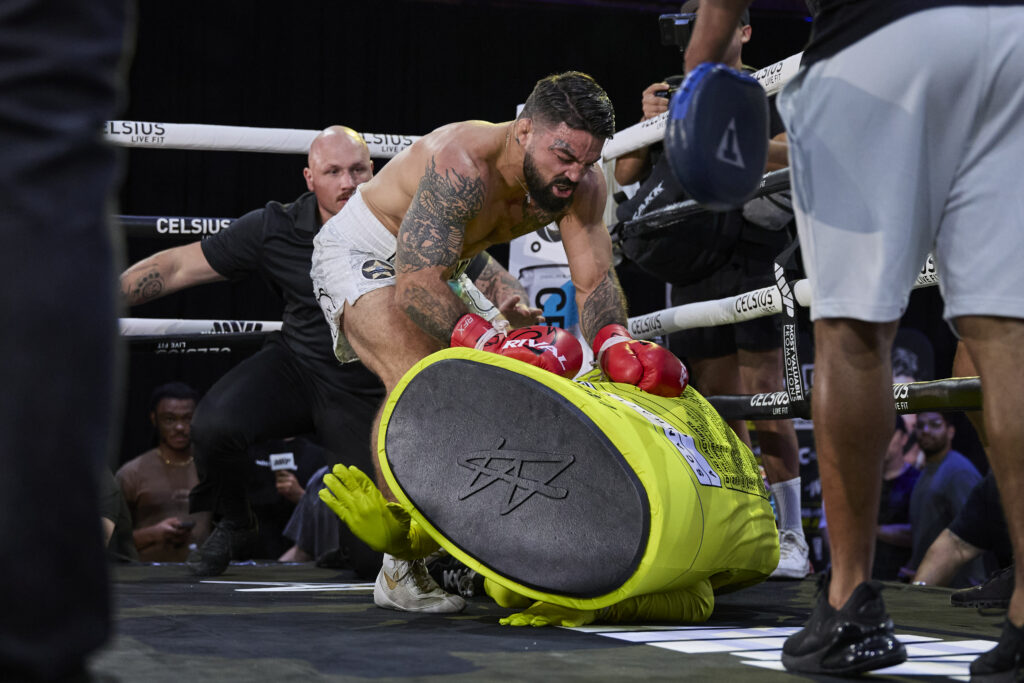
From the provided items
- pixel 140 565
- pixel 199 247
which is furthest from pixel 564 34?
pixel 140 565

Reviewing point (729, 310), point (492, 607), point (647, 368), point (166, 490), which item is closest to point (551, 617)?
Answer: point (492, 607)

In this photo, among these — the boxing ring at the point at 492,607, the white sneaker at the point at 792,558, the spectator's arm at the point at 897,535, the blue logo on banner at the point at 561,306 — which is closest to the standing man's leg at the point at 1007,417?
the boxing ring at the point at 492,607

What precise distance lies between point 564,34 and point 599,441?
16.7ft

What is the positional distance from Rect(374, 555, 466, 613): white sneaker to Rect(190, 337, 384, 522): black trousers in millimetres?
900

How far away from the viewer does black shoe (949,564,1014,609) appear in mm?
1670

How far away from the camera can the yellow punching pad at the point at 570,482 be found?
1.41 metres

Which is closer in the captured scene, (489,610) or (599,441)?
(599,441)

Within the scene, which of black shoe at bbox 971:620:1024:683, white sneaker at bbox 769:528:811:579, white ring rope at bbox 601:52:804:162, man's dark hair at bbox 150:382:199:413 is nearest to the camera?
black shoe at bbox 971:620:1024:683

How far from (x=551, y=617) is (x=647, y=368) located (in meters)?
0.42

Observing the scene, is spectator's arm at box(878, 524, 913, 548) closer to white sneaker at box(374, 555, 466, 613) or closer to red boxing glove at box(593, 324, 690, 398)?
red boxing glove at box(593, 324, 690, 398)

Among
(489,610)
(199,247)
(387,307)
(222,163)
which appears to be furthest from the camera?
(222,163)

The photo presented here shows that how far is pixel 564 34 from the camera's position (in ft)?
20.1

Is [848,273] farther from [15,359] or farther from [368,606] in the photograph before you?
[368,606]

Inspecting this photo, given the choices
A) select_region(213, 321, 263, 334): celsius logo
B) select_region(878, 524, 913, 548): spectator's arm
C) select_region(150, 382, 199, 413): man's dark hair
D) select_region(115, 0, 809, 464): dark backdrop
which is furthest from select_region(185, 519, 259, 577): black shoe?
select_region(115, 0, 809, 464): dark backdrop
